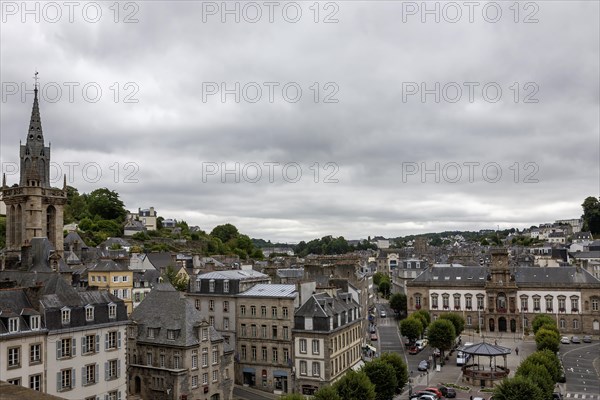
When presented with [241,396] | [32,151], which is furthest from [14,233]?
[241,396]

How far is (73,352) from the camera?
3788 centimetres

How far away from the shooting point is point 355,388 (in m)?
40.4

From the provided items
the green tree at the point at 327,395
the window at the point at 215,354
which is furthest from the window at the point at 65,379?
the green tree at the point at 327,395

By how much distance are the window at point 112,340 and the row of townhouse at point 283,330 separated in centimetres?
1640

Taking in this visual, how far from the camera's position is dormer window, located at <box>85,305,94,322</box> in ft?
129

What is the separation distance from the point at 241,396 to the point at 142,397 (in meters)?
9.23

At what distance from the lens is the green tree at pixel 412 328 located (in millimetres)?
72562

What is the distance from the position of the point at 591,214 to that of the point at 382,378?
159011 mm

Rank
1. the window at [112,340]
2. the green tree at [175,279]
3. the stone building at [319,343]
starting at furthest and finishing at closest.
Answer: the green tree at [175,279] < the stone building at [319,343] < the window at [112,340]

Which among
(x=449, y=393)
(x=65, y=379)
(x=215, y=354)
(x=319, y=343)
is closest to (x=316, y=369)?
(x=319, y=343)

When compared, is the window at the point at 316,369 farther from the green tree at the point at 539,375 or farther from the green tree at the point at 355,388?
the green tree at the point at 539,375

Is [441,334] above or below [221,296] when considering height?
below

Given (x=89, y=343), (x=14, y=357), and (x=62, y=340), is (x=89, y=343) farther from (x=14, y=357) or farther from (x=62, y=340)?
(x=14, y=357)

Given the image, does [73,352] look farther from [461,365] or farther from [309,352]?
[461,365]
